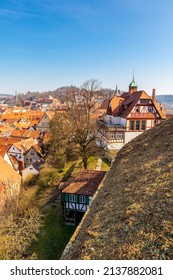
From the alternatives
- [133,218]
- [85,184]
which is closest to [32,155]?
[85,184]

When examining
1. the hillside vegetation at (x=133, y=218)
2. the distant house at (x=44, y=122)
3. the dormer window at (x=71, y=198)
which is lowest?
the dormer window at (x=71, y=198)

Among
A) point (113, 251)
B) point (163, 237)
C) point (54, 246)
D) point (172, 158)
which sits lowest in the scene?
point (54, 246)

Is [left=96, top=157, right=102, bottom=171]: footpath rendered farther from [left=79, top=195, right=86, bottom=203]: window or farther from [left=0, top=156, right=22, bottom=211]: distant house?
[left=0, top=156, right=22, bottom=211]: distant house

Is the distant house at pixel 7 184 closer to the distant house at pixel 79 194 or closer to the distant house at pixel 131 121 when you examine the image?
the distant house at pixel 79 194

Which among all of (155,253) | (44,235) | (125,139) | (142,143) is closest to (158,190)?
(155,253)

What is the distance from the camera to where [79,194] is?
53.0ft

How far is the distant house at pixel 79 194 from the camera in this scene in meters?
16.2

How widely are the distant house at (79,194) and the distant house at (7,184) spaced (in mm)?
7788

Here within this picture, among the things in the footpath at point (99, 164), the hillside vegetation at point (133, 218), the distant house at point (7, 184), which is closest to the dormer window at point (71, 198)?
the hillside vegetation at point (133, 218)

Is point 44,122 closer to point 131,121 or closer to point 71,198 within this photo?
point 131,121
